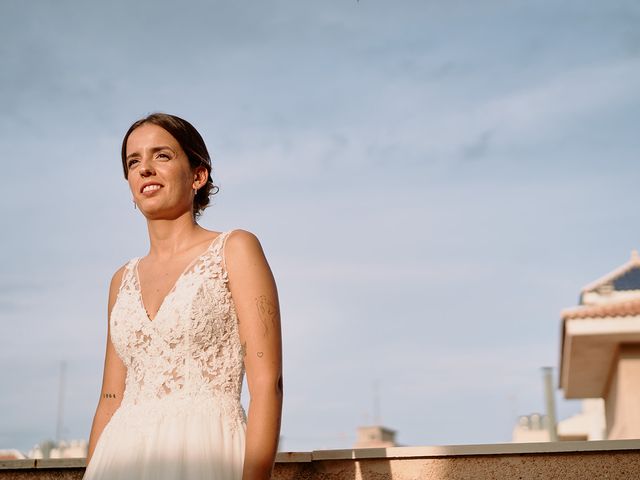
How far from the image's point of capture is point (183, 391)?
9.70 feet

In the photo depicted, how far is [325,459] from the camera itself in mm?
3631

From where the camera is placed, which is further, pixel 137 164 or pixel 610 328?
pixel 610 328

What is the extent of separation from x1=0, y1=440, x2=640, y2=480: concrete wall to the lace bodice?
2.38ft

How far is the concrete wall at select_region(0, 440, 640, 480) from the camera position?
11.3ft

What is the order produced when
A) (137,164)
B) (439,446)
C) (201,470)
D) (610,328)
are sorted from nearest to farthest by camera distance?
(201,470) → (137,164) → (439,446) → (610,328)

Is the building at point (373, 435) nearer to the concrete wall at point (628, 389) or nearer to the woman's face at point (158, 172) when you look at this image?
the concrete wall at point (628, 389)

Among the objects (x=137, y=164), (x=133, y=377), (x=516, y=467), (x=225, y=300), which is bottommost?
(x=516, y=467)

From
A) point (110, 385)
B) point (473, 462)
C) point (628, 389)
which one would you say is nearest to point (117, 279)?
point (110, 385)

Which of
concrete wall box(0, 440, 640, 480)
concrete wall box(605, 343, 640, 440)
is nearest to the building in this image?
concrete wall box(605, 343, 640, 440)

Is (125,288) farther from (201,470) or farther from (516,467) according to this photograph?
(516,467)

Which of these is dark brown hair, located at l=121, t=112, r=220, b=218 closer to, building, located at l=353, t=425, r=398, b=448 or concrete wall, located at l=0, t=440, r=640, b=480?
concrete wall, located at l=0, t=440, r=640, b=480

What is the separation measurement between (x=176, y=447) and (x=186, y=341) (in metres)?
0.34

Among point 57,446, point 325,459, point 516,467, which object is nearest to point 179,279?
point 325,459

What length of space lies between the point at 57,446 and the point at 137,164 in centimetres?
4983
